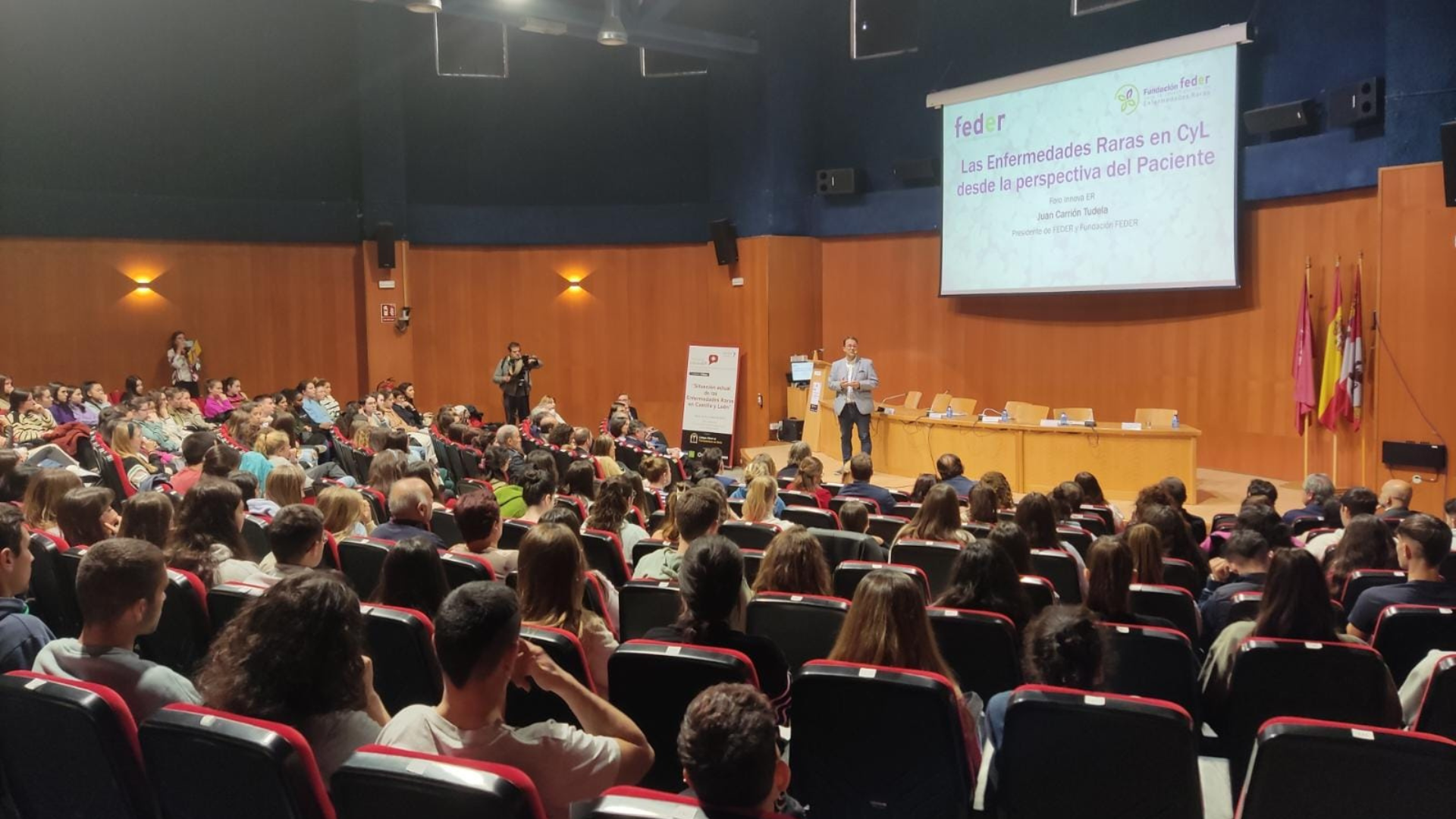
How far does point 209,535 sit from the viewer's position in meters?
4.08

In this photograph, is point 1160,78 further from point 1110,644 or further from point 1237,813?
point 1237,813

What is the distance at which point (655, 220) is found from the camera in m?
16.2

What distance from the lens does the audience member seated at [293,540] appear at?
3822 millimetres

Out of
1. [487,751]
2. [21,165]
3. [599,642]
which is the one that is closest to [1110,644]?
[599,642]

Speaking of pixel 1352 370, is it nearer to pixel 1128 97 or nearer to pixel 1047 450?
pixel 1047 450

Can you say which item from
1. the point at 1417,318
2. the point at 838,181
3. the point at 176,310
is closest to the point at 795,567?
the point at 1417,318

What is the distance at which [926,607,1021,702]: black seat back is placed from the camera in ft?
11.3

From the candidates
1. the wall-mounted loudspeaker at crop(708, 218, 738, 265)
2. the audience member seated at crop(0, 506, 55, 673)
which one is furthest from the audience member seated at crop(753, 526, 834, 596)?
the wall-mounted loudspeaker at crop(708, 218, 738, 265)

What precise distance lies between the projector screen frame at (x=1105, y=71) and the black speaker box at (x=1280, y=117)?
0.57 ft

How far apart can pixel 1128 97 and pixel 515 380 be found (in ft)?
26.5

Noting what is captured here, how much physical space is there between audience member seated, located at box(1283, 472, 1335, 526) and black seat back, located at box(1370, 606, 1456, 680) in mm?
2888

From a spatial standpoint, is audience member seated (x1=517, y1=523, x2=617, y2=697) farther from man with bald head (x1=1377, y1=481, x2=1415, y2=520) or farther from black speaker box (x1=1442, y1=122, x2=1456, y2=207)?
black speaker box (x1=1442, y1=122, x2=1456, y2=207)

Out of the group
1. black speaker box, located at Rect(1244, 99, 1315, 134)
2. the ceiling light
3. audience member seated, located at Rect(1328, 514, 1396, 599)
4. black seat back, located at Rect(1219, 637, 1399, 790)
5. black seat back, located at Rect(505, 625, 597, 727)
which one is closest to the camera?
black seat back, located at Rect(505, 625, 597, 727)

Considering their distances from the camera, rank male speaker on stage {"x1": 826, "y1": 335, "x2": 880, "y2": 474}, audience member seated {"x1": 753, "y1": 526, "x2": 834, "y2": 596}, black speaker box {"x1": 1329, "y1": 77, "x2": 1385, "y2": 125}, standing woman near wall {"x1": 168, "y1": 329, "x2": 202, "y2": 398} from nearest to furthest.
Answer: audience member seated {"x1": 753, "y1": 526, "x2": 834, "y2": 596} < black speaker box {"x1": 1329, "y1": 77, "x2": 1385, "y2": 125} < male speaker on stage {"x1": 826, "y1": 335, "x2": 880, "y2": 474} < standing woman near wall {"x1": 168, "y1": 329, "x2": 202, "y2": 398}
